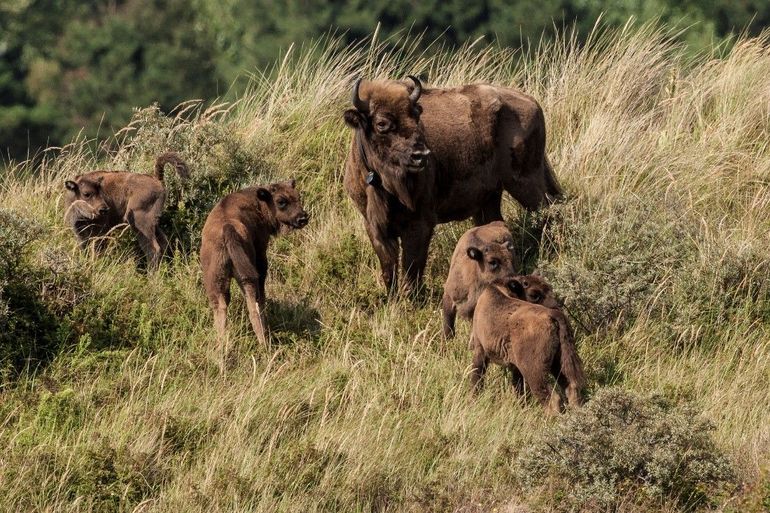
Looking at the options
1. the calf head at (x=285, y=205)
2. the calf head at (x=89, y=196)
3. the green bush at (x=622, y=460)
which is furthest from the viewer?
the calf head at (x=89, y=196)

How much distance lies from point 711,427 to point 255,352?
3.59m

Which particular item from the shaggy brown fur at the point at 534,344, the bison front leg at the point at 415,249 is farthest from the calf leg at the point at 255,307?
the shaggy brown fur at the point at 534,344

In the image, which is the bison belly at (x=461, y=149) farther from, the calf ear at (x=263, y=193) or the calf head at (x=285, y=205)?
the calf ear at (x=263, y=193)

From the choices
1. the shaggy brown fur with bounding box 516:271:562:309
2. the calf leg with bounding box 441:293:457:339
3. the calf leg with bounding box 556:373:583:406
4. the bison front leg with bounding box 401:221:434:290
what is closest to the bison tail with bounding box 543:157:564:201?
the bison front leg with bounding box 401:221:434:290

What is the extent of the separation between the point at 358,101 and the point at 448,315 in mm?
1954

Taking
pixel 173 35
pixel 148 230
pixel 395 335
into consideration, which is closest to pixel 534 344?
pixel 395 335

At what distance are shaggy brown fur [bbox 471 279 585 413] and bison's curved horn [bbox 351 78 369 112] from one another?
233cm

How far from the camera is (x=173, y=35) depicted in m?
55.6

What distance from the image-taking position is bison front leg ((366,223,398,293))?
39.5 ft

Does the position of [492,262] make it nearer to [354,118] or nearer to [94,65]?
[354,118]

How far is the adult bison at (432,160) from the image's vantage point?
38.8ft

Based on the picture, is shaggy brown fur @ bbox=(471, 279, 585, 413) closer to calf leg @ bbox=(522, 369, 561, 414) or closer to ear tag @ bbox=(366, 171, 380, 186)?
calf leg @ bbox=(522, 369, 561, 414)

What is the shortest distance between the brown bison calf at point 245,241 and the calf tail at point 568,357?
2.44m

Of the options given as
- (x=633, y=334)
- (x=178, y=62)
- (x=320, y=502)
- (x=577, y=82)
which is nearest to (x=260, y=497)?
(x=320, y=502)
